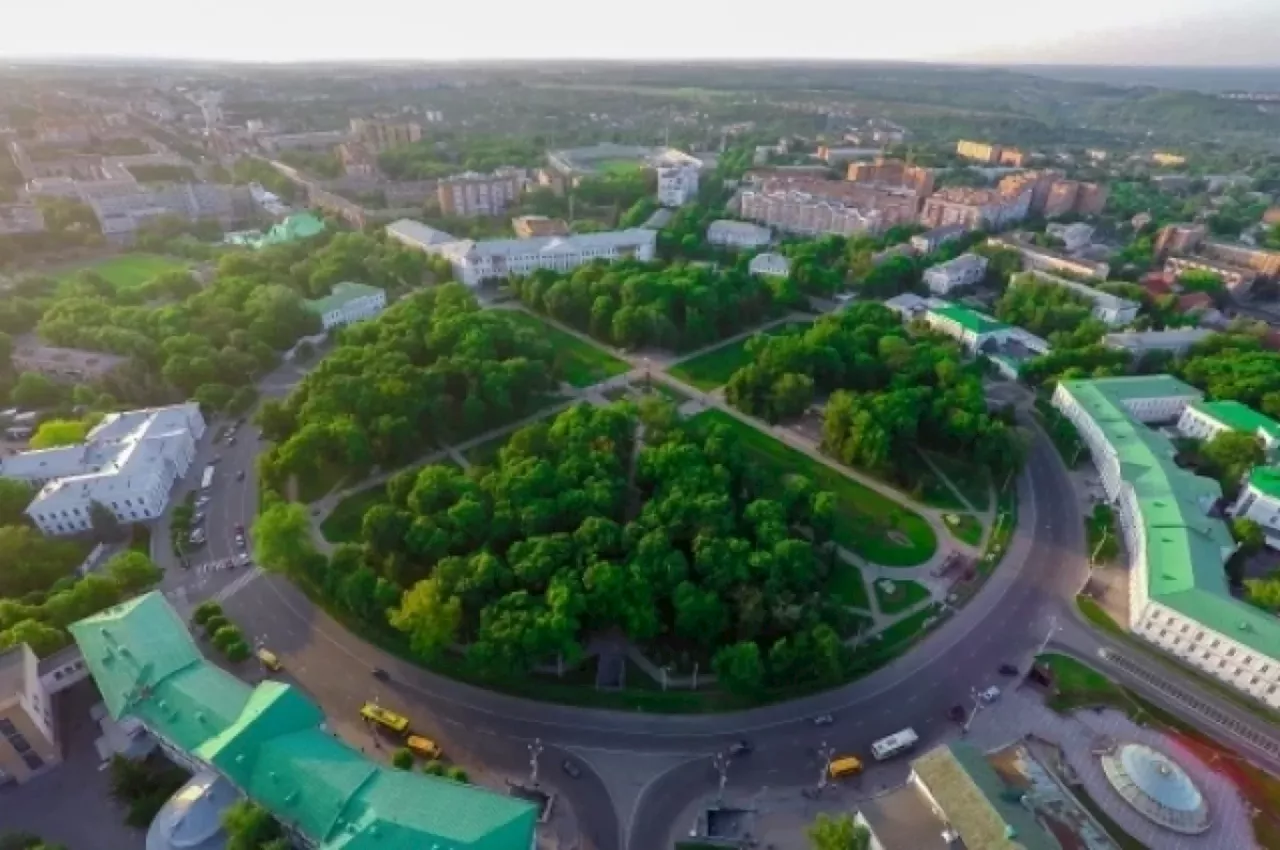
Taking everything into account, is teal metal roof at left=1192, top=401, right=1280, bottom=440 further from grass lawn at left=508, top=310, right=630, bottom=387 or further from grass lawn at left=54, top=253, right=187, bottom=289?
grass lawn at left=54, top=253, right=187, bottom=289

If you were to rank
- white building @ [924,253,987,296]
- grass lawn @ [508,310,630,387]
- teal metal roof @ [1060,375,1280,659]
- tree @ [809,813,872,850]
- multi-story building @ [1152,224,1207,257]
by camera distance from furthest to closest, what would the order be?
multi-story building @ [1152,224,1207,257]
white building @ [924,253,987,296]
grass lawn @ [508,310,630,387]
teal metal roof @ [1060,375,1280,659]
tree @ [809,813,872,850]

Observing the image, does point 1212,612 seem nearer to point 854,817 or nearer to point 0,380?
point 854,817

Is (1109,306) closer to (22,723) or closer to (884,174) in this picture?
(884,174)

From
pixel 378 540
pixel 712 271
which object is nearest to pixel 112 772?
pixel 378 540

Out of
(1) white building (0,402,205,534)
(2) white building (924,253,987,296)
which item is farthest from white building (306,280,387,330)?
(2) white building (924,253,987,296)

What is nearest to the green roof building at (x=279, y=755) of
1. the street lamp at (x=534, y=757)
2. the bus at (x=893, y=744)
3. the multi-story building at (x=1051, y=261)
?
the street lamp at (x=534, y=757)

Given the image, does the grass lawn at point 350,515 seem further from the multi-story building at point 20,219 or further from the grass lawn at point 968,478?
the multi-story building at point 20,219
